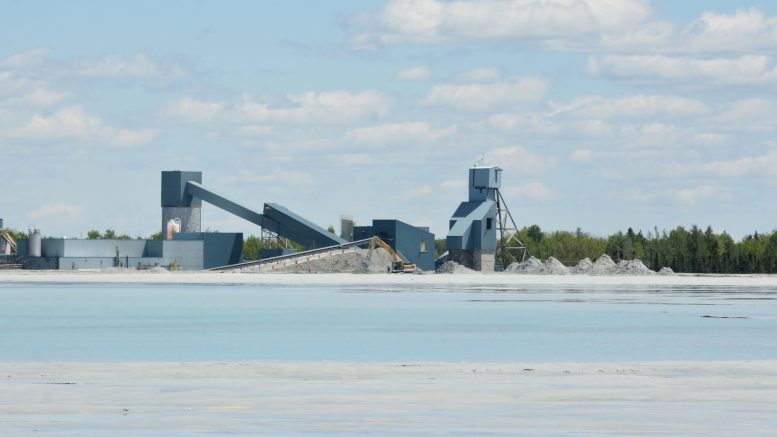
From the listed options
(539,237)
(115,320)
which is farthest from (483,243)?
(115,320)

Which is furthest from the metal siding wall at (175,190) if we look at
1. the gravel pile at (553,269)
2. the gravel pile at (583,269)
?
the gravel pile at (583,269)

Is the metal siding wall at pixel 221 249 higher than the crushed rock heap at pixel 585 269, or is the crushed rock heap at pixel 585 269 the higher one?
the metal siding wall at pixel 221 249

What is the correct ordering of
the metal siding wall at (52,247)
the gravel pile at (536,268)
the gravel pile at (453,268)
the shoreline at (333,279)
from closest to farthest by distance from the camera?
the shoreline at (333,279) → the metal siding wall at (52,247) → the gravel pile at (453,268) → the gravel pile at (536,268)

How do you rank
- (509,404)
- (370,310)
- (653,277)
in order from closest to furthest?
1. (509,404)
2. (370,310)
3. (653,277)

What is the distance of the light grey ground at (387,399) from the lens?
1786 centimetres

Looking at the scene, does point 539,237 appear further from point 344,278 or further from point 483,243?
point 344,278

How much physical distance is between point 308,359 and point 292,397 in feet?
32.0

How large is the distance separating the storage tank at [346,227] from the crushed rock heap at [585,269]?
16.8 metres

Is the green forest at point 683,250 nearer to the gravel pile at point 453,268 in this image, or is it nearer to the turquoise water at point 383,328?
the gravel pile at point 453,268

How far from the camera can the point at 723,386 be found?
2336 cm

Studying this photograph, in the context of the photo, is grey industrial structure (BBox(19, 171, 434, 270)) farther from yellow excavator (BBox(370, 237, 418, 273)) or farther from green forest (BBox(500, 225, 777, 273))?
green forest (BBox(500, 225, 777, 273))

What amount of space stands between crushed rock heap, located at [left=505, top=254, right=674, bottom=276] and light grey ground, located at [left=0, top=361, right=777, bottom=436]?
108 metres

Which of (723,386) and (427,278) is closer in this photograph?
(723,386)

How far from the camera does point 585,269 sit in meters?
140
